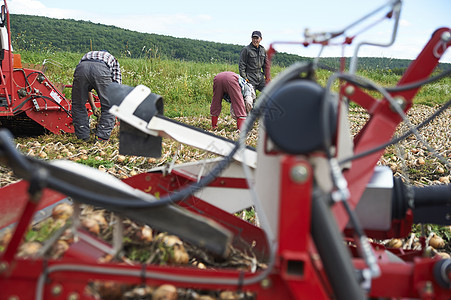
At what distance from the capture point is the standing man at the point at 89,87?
633 centimetres

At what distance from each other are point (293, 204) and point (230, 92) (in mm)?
6664

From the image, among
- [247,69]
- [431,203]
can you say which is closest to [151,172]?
[431,203]

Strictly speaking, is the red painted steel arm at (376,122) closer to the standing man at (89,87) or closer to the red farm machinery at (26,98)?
the standing man at (89,87)

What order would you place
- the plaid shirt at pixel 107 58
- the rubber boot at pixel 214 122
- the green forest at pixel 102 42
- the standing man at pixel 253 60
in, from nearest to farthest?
the plaid shirt at pixel 107 58 → the rubber boot at pixel 214 122 → the standing man at pixel 253 60 → the green forest at pixel 102 42

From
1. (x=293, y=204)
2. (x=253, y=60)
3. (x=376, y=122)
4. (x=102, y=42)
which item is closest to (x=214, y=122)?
(x=253, y=60)

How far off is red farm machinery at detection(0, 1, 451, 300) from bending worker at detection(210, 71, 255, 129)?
217 inches

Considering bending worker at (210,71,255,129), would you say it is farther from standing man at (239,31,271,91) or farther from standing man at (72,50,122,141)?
standing man at (72,50,122,141)

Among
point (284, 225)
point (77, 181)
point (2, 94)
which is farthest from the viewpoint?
point (2, 94)

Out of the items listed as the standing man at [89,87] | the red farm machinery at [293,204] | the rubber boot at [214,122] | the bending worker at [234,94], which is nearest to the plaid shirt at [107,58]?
the standing man at [89,87]

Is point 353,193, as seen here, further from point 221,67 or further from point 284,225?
point 221,67

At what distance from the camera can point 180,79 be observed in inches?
548

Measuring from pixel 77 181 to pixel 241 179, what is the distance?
3.31 ft

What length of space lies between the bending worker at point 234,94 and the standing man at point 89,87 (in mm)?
2238

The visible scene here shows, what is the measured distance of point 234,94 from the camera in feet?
25.7
